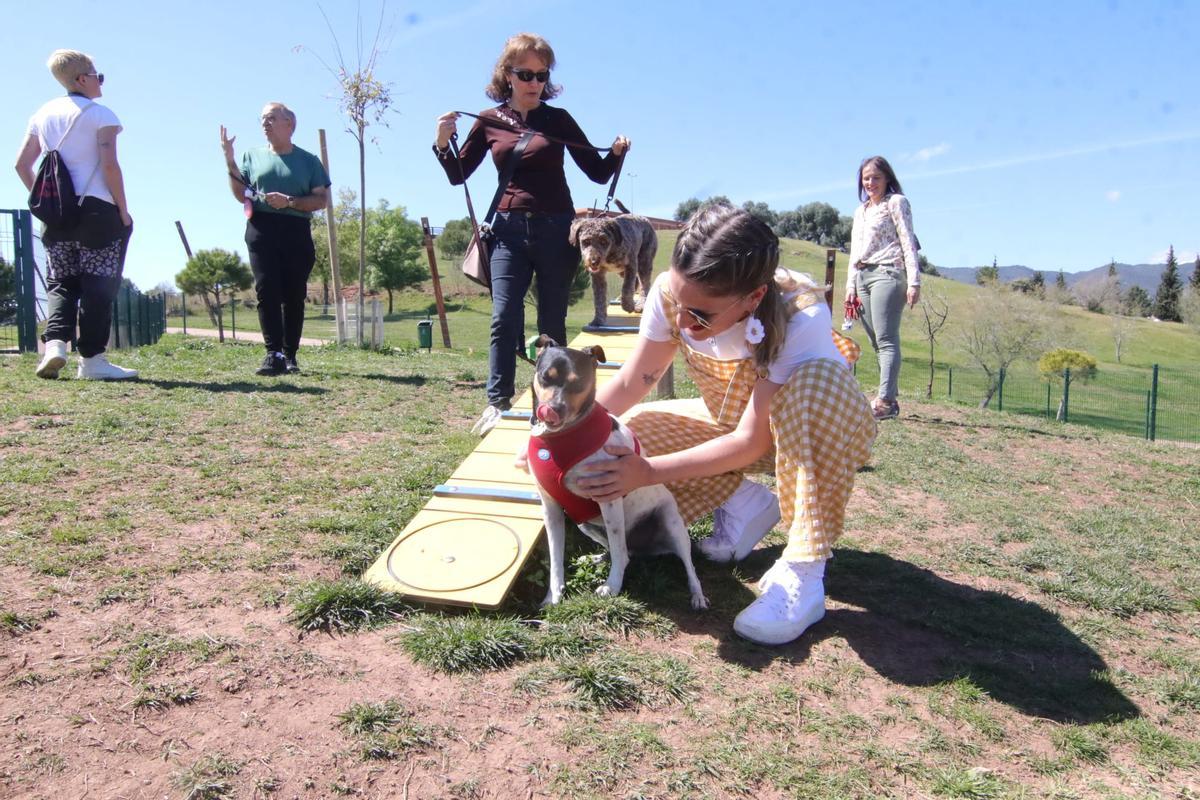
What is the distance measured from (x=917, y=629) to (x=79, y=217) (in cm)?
663

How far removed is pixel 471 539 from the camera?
321cm

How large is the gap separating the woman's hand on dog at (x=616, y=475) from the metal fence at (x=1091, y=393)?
27.5 metres

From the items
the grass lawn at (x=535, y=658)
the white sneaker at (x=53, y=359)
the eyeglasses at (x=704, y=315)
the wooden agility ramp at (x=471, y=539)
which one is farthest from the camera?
the white sneaker at (x=53, y=359)

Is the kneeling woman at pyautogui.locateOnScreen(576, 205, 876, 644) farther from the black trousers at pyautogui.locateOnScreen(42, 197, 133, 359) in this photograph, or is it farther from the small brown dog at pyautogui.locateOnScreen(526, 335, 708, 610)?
the black trousers at pyautogui.locateOnScreen(42, 197, 133, 359)

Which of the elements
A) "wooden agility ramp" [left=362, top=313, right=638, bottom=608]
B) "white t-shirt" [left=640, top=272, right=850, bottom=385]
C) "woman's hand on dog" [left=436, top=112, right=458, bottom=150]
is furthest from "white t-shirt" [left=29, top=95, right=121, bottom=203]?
"white t-shirt" [left=640, top=272, right=850, bottom=385]

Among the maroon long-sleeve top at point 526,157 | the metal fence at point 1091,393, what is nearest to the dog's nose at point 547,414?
the maroon long-sleeve top at point 526,157

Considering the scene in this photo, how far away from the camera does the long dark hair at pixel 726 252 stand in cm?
251

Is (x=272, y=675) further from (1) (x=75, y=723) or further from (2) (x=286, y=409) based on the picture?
(2) (x=286, y=409)

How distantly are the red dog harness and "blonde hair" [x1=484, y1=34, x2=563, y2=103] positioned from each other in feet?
9.40

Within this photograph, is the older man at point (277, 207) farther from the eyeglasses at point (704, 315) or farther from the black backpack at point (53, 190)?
the eyeglasses at point (704, 315)

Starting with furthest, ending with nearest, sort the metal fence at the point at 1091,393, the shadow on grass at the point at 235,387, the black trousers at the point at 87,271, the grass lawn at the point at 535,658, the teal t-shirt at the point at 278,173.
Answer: the metal fence at the point at 1091,393
the teal t-shirt at the point at 278,173
the shadow on grass at the point at 235,387
the black trousers at the point at 87,271
the grass lawn at the point at 535,658

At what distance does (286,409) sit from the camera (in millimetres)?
5828

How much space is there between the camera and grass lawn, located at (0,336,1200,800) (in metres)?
2.01

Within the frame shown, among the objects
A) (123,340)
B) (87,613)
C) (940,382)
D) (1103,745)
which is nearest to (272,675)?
(87,613)
